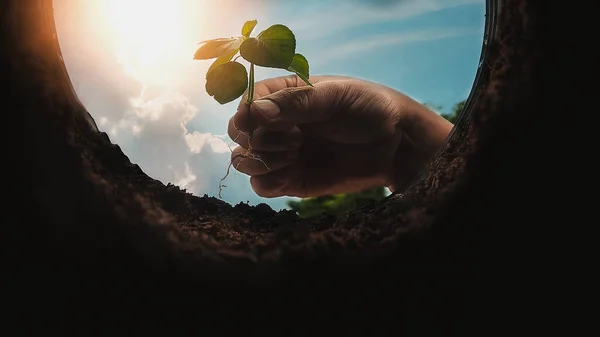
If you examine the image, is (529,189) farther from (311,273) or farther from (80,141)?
(80,141)

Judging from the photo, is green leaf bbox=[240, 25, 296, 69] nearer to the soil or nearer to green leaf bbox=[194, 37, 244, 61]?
green leaf bbox=[194, 37, 244, 61]

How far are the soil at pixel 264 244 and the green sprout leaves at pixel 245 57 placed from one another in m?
0.47

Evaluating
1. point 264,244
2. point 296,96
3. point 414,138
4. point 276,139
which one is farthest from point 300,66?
point 264,244

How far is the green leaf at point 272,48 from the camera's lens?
819 millimetres

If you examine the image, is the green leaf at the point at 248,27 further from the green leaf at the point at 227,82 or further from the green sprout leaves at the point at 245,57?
the green leaf at the point at 227,82

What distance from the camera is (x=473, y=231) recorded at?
39 cm

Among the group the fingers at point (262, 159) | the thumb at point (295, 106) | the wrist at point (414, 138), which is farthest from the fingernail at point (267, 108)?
the wrist at point (414, 138)

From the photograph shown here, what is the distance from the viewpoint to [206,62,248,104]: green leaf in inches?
35.4

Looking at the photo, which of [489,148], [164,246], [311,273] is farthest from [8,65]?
[489,148]

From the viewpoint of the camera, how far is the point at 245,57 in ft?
2.77

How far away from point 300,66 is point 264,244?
0.61 meters

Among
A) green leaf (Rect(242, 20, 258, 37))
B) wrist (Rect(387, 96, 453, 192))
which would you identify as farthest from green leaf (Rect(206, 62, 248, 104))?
wrist (Rect(387, 96, 453, 192))

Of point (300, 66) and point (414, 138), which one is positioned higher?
point (300, 66)

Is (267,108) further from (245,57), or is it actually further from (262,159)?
(262,159)
